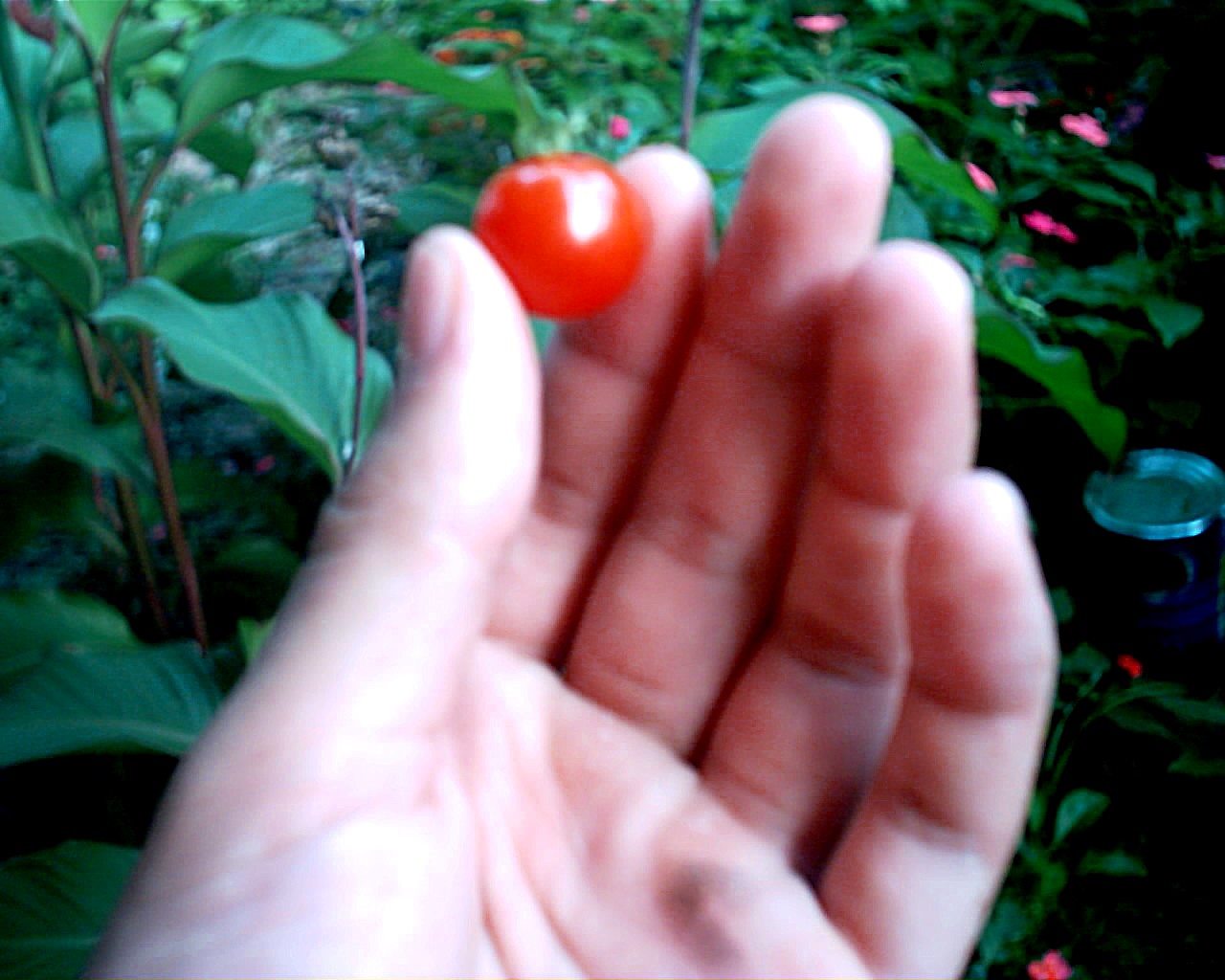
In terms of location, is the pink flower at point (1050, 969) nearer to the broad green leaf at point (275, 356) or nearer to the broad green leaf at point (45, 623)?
the broad green leaf at point (275, 356)

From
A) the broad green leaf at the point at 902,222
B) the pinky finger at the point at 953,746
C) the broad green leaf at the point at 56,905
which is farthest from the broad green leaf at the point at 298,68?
the broad green leaf at the point at 56,905

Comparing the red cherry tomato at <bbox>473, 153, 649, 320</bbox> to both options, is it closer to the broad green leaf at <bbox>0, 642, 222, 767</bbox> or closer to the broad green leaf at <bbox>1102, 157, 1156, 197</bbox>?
the broad green leaf at <bbox>0, 642, 222, 767</bbox>

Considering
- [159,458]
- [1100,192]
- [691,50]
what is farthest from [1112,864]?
[159,458]

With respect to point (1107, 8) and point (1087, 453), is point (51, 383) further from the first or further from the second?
point (1107, 8)

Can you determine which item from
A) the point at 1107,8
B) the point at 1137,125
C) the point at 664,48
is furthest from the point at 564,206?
the point at 1107,8

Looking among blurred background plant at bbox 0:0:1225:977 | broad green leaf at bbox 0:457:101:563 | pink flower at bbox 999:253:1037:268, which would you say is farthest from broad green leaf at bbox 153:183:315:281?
pink flower at bbox 999:253:1037:268
